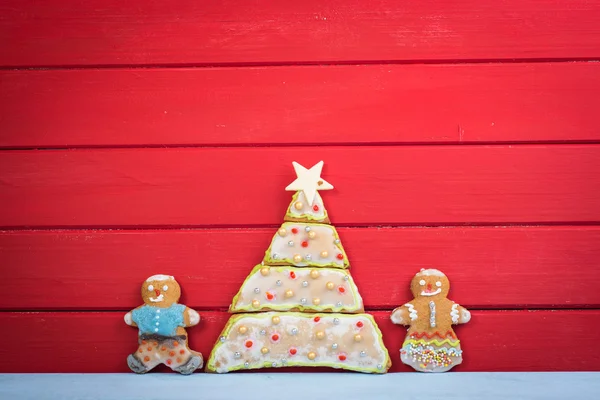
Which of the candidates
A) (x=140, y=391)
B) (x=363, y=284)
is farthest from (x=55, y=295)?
(x=363, y=284)

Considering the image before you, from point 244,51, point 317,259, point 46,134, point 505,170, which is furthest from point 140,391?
point 505,170

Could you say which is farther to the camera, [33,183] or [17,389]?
[33,183]

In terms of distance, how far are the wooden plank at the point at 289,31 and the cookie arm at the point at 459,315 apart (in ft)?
1.96

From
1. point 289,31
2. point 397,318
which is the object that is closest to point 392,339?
point 397,318

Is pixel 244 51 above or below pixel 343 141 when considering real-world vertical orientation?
above

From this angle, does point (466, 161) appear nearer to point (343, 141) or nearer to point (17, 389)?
point (343, 141)

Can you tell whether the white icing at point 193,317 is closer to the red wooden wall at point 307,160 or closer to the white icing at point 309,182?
the red wooden wall at point 307,160

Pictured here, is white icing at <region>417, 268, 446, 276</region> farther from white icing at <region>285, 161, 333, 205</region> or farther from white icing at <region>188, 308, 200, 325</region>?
white icing at <region>188, 308, 200, 325</region>

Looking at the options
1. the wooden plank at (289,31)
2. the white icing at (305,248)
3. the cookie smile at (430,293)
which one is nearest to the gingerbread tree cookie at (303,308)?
the white icing at (305,248)

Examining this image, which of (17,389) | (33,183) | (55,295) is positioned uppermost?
(33,183)

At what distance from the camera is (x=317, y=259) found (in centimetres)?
139

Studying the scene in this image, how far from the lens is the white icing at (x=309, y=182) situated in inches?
54.7

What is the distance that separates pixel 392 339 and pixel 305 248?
12.1 inches

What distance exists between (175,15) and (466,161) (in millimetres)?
789
